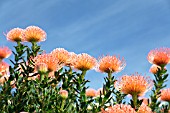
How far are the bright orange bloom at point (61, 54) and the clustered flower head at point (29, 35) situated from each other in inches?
19.5

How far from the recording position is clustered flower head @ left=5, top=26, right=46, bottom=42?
5.81 m

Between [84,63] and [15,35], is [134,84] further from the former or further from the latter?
[15,35]

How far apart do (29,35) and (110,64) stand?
1.47 m

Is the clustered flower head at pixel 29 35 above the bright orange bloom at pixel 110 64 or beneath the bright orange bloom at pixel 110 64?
above

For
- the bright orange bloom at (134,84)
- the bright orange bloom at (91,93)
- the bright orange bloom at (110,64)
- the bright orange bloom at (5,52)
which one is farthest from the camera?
the bright orange bloom at (91,93)

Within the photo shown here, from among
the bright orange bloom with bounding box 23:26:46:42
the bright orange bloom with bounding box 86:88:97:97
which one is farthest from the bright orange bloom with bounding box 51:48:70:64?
the bright orange bloom with bounding box 86:88:97:97

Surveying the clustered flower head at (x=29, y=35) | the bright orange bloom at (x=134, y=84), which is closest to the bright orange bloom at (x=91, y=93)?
the clustered flower head at (x=29, y=35)

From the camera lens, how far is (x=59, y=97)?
448 centimetres

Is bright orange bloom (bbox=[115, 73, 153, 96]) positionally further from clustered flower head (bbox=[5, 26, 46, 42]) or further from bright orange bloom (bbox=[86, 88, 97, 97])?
bright orange bloom (bbox=[86, 88, 97, 97])

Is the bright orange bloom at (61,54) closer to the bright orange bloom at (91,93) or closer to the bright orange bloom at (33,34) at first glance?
the bright orange bloom at (33,34)

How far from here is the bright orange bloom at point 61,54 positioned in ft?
17.7

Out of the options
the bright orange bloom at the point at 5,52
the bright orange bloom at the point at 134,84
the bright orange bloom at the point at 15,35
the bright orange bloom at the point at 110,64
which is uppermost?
the bright orange bloom at the point at 15,35

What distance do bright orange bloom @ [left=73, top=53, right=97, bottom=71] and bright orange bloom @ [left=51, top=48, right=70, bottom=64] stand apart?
17 cm

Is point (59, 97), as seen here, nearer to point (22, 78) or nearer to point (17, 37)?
point (22, 78)
